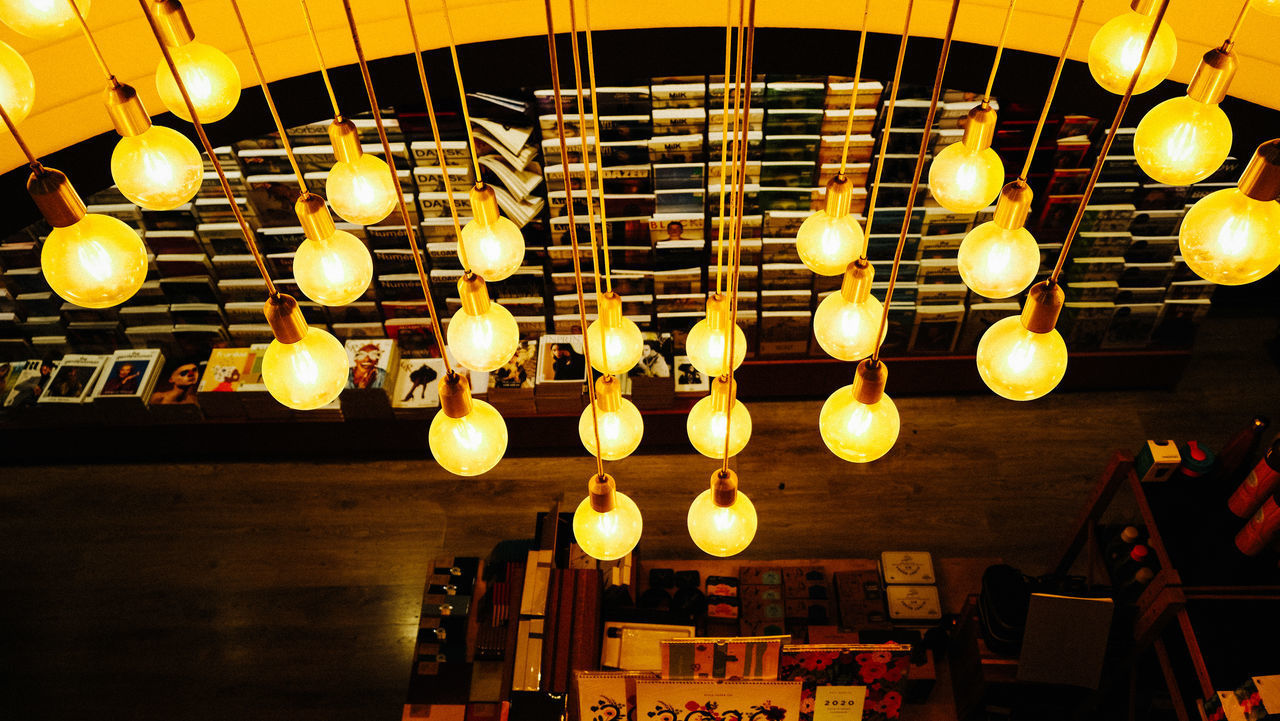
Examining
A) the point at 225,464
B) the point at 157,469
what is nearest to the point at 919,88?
the point at 225,464

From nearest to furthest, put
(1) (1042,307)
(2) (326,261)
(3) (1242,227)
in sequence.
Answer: (3) (1242,227)
(1) (1042,307)
(2) (326,261)

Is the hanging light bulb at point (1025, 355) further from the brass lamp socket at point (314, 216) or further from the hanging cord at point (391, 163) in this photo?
the brass lamp socket at point (314, 216)

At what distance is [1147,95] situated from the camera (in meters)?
3.24

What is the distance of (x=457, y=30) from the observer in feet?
11.4

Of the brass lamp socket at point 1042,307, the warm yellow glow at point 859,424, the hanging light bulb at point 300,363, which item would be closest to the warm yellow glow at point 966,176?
the brass lamp socket at point 1042,307

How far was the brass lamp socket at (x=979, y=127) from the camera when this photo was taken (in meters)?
1.83

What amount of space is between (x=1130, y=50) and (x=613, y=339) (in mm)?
1319

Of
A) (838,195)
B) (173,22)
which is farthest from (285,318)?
(838,195)

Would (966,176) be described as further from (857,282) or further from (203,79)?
(203,79)

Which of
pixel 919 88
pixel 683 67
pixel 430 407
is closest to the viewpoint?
pixel 683 67

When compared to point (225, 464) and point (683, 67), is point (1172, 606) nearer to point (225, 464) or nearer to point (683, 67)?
point (683, 67)

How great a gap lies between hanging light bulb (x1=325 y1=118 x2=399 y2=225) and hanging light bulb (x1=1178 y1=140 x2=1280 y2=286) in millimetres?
1618

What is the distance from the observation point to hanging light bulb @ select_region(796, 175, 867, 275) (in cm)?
208

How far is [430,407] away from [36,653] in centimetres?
250
